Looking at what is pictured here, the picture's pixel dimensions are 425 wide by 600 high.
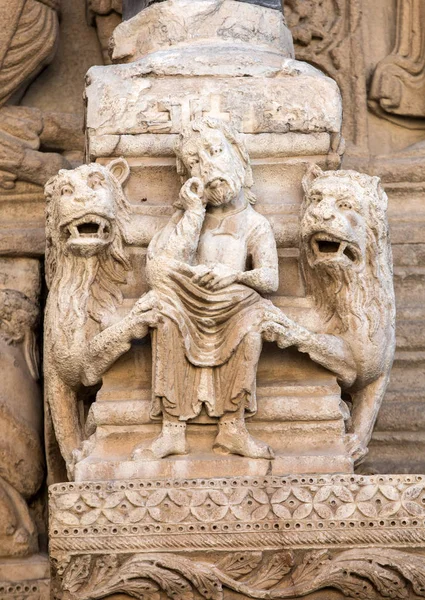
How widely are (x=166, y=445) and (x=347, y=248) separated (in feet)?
3.51

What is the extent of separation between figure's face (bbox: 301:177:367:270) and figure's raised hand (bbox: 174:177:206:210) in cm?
42

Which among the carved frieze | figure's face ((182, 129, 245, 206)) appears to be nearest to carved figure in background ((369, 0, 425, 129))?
figure's face ((182, 129, 245, 206))

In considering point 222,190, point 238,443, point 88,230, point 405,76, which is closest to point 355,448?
point 238,443

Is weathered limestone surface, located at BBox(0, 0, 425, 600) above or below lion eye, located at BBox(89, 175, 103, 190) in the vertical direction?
below

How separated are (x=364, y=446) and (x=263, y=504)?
0.65 meters

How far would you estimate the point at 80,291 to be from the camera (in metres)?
8.45

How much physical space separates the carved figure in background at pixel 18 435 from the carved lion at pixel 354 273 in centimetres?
154

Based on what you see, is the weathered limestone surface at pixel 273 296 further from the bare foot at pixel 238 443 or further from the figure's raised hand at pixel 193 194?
the figure's raised hand at pixel 193 194

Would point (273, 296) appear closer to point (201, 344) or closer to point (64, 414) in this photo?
point (201, 344)

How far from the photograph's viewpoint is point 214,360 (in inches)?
320

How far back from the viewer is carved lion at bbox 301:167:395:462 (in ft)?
27.3

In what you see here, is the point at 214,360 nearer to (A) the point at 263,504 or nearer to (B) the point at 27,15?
(A) the point at 263,504

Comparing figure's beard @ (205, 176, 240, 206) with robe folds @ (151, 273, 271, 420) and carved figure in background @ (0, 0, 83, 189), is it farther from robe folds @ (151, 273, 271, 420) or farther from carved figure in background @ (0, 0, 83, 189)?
carved figure in background @ (0, 0, 83, 189)

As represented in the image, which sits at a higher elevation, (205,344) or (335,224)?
(335,224)
